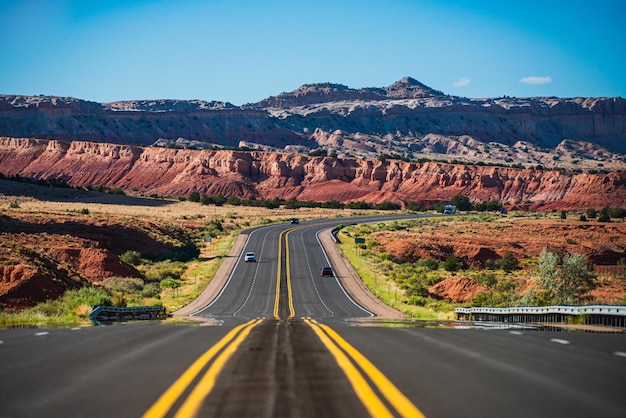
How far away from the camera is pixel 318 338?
1042 cm

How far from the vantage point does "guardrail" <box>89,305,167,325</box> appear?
792 inches

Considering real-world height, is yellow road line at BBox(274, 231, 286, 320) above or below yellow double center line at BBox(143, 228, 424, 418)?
below

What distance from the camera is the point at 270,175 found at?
564 feet

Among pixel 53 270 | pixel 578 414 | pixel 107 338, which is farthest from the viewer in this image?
pixel 53 270

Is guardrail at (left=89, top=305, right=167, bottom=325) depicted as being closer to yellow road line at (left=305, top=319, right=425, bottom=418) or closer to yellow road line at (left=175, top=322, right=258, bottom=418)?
yellow road line at (left=175, top=322, right=258, bottom=418)

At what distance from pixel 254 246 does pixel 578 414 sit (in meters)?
73.7

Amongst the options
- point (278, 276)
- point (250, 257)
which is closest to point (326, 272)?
point (278, 276)

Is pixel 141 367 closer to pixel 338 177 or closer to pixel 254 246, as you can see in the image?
pixel 254 246

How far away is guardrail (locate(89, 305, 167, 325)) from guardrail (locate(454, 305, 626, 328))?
41.1ft

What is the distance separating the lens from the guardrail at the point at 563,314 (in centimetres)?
1531

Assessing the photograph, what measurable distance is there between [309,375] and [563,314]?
13.5 metres

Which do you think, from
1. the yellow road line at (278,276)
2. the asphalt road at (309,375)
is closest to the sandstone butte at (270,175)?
the yellow road line at (278,276)

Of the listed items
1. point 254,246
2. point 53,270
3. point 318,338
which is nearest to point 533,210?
point 254,246

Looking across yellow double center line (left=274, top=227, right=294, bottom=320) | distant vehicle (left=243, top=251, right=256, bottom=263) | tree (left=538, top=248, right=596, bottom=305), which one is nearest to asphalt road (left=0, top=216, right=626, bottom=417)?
yellow double center line (left=274, top=227, right=294, bottom=320)
